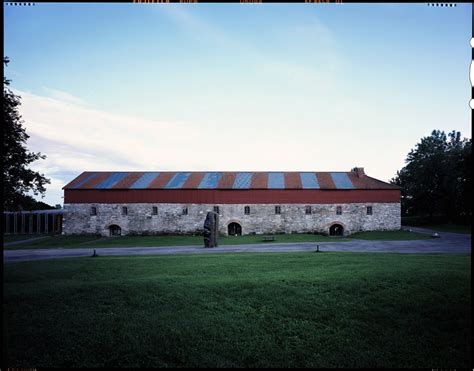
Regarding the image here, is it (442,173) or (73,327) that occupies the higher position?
(442,173)

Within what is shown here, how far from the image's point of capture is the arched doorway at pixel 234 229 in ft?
112

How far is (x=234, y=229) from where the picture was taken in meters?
34.2

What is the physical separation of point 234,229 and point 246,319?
1089 inches

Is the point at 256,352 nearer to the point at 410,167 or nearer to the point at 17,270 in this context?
the point at 17,270

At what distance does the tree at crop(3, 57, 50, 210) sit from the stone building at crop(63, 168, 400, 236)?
23163mm

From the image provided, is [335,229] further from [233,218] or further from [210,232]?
[210,232]

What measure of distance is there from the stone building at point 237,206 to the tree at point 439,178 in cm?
1265

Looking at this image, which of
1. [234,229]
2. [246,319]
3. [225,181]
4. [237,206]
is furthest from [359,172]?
[246,319]

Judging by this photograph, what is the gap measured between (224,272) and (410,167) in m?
51.0

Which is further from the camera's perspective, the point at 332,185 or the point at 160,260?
the point at 332,185

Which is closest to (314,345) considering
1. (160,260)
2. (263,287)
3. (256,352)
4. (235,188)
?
(256,352)

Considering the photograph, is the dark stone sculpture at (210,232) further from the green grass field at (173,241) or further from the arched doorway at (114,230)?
the arched doorway at (114,230)

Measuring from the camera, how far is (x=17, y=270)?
12000mm

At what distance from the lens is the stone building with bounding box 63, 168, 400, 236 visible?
3338 centimetres
